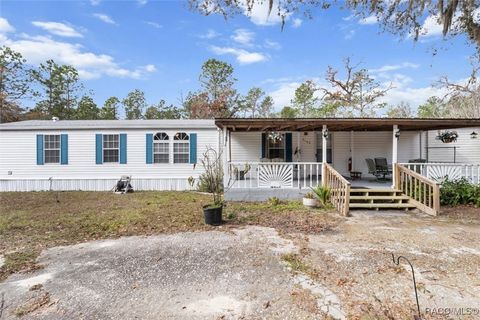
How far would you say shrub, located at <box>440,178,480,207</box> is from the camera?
7762 mm

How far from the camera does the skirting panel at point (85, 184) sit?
11.7 metres

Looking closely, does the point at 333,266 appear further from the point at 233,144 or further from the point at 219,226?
the point at 233,144

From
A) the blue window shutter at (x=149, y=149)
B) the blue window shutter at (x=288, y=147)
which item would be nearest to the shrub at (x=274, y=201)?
the blue window shutter at (x=288, y=147)

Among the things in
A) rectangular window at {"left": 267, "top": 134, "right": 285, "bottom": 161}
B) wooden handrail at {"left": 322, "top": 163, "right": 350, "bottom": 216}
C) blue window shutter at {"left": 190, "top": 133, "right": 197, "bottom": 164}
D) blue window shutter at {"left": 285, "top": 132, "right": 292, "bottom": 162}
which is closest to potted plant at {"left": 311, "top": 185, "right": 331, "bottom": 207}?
wooden handrail at {"left": 322, "top": 163, "right": 350, "bottom": 216}

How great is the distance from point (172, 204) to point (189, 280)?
5.15 meters

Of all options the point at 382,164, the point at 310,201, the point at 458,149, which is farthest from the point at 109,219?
the point at 458,149

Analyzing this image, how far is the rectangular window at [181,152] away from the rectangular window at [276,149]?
3467 mm

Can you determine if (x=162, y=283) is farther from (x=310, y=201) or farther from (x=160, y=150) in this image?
(x=160, y=150)

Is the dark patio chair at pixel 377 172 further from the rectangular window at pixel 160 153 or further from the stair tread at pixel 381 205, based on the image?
the rectangular window at pixel 160 153

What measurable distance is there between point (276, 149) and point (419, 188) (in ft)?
17.6

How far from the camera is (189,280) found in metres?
3.51

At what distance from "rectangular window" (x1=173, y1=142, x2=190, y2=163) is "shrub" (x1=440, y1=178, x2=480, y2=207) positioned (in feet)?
29.6

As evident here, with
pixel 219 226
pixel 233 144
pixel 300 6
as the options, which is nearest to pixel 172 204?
pixel 219 226

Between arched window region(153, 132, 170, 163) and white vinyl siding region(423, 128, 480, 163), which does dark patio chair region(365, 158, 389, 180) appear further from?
arched window region(153, 132, 170, 163)
